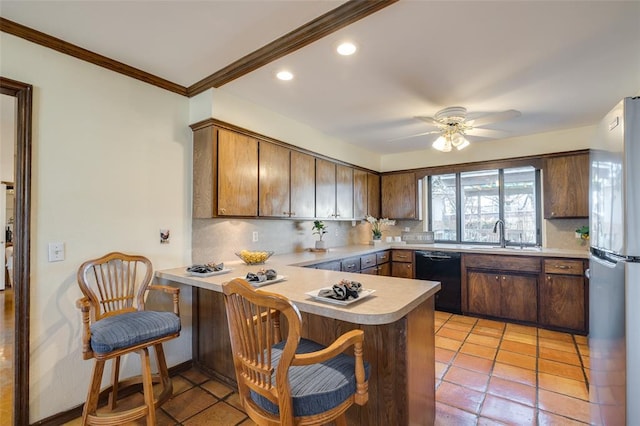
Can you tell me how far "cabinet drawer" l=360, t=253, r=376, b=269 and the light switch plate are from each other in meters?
2.96

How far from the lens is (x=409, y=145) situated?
4.75 meters

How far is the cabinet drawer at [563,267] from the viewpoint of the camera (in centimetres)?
341

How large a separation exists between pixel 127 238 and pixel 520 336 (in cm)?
402

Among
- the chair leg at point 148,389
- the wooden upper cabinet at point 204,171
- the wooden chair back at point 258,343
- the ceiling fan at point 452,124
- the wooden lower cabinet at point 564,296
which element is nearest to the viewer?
the wooden chair back at point 258,343

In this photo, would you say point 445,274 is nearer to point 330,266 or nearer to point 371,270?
point 371,270

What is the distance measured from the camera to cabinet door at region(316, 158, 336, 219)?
A: 3881mm

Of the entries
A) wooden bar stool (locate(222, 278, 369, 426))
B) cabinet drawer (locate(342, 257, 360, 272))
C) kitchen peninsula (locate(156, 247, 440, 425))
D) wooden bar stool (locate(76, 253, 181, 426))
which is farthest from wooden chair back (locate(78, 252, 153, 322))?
cabinet drawer (locate(342, 257, 360, 272))

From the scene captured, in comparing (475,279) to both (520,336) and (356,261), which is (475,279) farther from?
(356,261)

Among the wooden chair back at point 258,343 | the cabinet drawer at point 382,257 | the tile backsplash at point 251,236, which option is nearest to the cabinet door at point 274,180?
the tile backsplash at point 251,236

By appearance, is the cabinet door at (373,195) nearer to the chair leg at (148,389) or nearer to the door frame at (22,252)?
the chair leg at (148,389)

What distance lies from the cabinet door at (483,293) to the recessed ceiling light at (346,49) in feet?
10.6

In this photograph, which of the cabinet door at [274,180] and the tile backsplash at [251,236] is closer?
the tile backsplash at [251,236]

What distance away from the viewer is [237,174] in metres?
2.83

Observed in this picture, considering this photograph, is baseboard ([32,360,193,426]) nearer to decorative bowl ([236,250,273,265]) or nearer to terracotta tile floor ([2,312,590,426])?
terracotta tile floor ([2,312,590,426])
